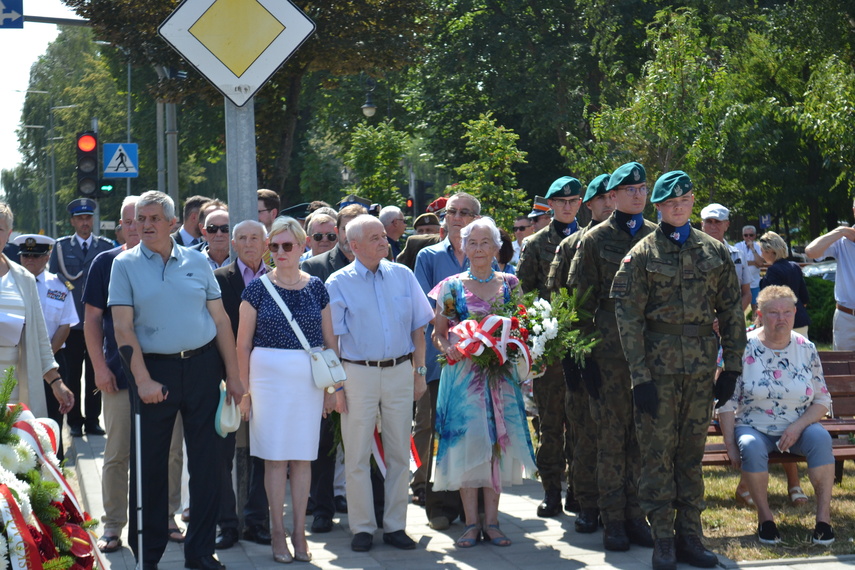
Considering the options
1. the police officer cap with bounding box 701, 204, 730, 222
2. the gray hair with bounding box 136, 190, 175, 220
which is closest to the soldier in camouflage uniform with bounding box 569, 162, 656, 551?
the gray hair with bounding box 136, 190, 175, 220

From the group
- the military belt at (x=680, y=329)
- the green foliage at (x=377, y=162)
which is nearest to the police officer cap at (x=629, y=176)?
the military belt at (x=680, y=329)

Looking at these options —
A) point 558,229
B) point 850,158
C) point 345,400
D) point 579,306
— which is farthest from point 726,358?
point 850,158

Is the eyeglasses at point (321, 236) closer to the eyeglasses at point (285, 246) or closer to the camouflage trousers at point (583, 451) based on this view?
the eyeglasses at point (285, 246)

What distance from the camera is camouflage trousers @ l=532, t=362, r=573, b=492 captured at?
7.76m

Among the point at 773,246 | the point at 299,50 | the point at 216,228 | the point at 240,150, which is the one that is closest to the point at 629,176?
the point at 240,150

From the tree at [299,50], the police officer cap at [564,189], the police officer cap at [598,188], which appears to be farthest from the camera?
the tree at [299,50]

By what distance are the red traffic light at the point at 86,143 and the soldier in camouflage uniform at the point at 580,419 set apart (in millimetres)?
11331

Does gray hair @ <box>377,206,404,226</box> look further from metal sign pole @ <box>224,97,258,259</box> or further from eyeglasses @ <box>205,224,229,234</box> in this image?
metal sign pole @ <box>224,97,258,259</box>

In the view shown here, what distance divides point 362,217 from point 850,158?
1730cm

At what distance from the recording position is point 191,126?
3653 centimetres

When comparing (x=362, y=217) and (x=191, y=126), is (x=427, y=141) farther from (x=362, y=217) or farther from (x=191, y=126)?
(x=362, y=217)

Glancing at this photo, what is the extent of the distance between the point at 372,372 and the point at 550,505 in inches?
71.6

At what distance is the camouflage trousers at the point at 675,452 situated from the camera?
6.30 m

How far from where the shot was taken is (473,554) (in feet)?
22.0
